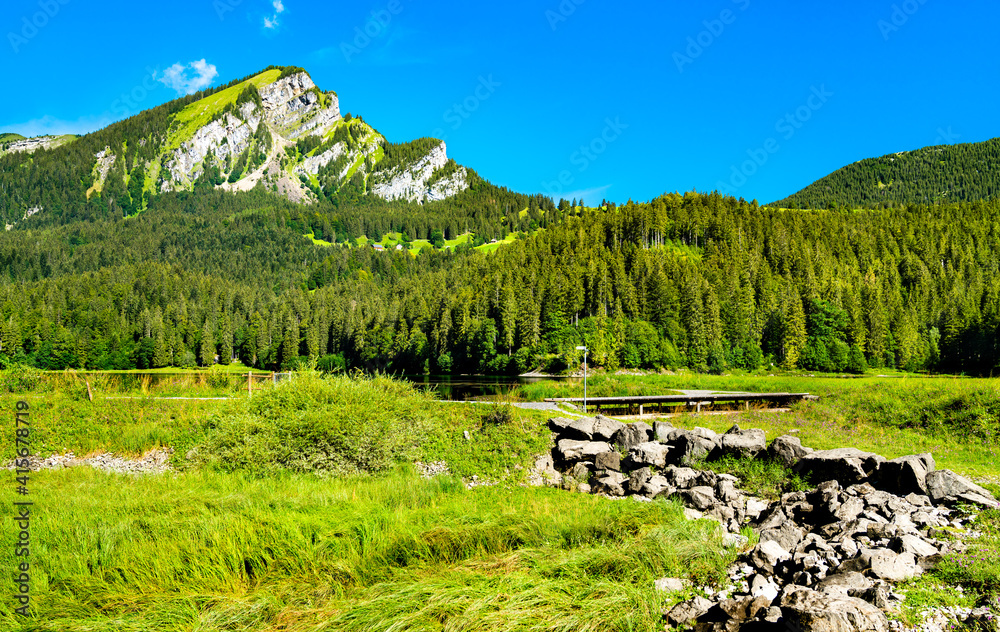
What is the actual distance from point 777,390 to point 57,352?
141821 mm

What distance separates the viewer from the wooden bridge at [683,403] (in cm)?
3719

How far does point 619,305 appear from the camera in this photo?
325ft

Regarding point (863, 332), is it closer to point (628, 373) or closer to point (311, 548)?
point (628, 373)

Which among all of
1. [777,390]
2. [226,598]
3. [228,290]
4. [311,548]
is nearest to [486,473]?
[311,548]

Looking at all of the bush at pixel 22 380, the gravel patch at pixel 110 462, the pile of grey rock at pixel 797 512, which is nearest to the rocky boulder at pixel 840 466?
the pile of grey rock at pixel 797 512

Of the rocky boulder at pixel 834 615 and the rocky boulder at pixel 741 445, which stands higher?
the rocky boulder at pixel 834 615

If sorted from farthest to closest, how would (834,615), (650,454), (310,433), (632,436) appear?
(632,436) → (650,454) → (310,433) → (834,615)

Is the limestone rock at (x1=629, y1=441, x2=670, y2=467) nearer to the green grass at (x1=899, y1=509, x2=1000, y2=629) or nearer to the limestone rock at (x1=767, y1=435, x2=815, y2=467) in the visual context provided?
the limestone rock at (x1=767, y1=435, x2=815, y2=467)

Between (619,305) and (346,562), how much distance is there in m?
93.2

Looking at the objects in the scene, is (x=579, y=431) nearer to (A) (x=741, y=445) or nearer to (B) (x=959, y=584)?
(A) (x=741, y=445)

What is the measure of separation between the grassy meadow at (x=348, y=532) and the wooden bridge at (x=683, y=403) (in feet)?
43.9

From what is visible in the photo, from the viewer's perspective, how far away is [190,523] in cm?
1133

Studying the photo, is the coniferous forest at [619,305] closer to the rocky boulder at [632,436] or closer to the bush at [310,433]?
the rocky boulder at [632,436]

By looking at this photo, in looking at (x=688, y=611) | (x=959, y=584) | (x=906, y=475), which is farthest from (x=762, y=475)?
(x=688, y=611)
